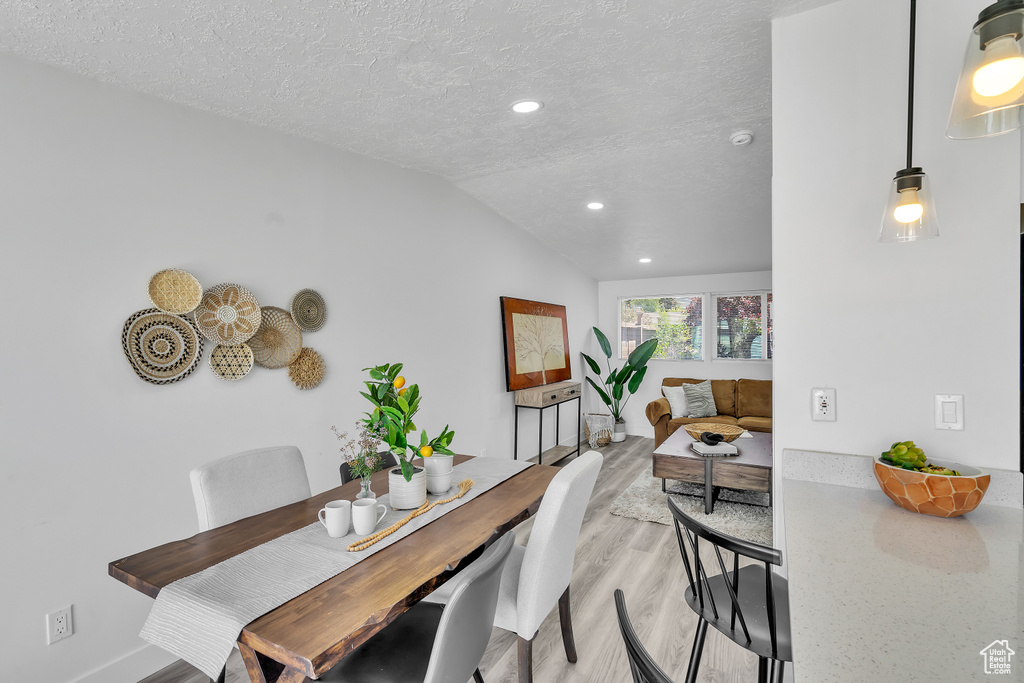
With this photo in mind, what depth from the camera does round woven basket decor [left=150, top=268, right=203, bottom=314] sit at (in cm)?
196

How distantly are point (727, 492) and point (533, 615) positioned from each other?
317 cm

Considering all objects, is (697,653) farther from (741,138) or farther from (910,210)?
(741,138)

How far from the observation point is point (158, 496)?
1976 millimetres

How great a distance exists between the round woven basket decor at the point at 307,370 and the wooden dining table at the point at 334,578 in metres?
0.89

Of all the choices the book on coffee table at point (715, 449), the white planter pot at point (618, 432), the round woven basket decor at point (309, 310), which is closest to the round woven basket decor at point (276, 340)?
the round woven basket decor at point (309, 310)

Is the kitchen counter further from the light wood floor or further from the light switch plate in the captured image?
the light wood floor

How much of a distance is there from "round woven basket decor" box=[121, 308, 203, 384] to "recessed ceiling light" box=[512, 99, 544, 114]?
5.88 feet

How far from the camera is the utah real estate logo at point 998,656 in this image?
0.72m

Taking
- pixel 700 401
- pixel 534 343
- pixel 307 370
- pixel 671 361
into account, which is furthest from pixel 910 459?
pixel 671 361

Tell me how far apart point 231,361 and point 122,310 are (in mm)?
463

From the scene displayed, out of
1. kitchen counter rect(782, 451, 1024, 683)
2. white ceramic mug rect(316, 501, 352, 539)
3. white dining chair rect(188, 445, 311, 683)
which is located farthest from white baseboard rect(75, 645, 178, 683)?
kitchen counter rect(782, 451, 1024, 683)

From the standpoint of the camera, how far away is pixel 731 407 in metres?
5.41

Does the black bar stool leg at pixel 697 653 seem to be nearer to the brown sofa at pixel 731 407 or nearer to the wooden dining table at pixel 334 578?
the wooden dining table at pixel 334 578

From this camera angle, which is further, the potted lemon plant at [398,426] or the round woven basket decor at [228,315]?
the round woven basket decor at [228,315]
